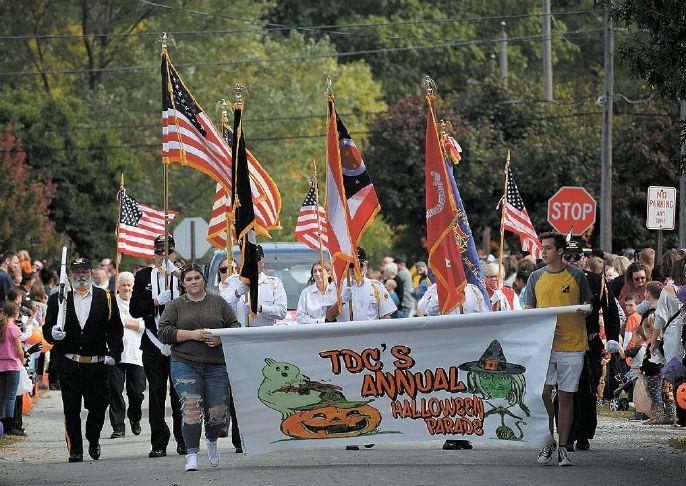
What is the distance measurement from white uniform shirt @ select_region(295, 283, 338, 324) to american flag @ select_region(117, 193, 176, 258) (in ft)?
21.5

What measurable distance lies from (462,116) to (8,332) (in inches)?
1168

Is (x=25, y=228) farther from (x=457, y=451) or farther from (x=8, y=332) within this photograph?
(x=457, y=451)

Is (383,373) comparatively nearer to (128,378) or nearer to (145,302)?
(145,302)

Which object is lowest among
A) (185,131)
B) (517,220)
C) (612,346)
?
(612,346)

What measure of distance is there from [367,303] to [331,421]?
2576 millimetres

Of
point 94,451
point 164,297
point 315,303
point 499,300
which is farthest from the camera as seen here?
point 499,300

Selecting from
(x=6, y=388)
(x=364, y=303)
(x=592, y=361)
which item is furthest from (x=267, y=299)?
(x=6, y=388)

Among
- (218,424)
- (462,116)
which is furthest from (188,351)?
(462,116)

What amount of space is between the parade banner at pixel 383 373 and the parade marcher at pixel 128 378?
4.85 metres

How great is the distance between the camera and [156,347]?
50.3 feet

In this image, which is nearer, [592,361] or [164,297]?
[592,361]

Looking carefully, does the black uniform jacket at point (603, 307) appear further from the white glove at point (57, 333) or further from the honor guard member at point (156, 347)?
the white glove at point (57, 333)

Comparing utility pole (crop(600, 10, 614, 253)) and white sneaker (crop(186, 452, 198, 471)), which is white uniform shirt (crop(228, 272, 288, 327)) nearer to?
white sneaker (crop(186, 452, 198, 471))

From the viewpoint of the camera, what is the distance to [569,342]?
13516 mm
